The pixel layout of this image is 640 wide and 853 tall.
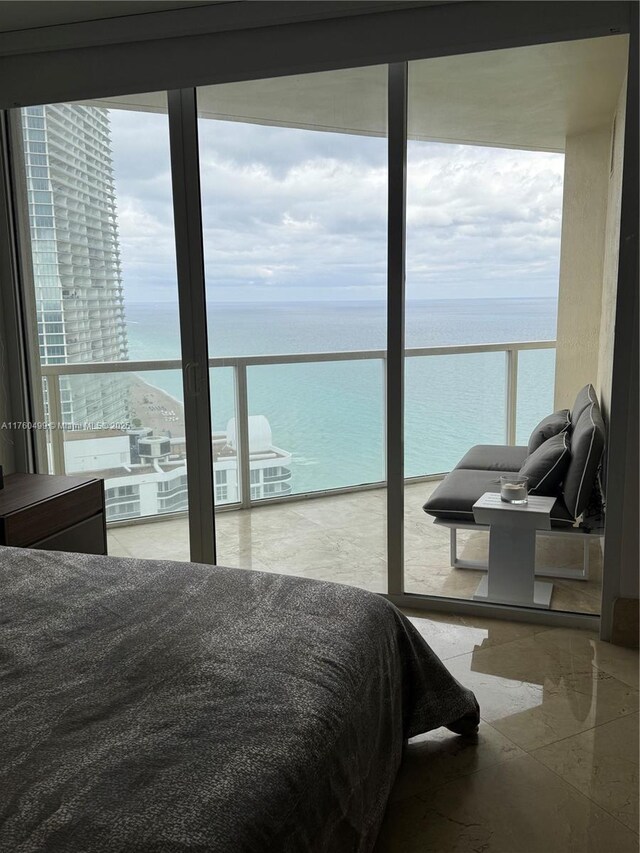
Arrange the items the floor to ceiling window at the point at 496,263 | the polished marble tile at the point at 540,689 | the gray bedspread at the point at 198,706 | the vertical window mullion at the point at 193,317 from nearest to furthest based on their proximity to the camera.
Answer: the gray bedspread at the point at 198,706 → the polished marble tile at the point at 540,689 → the floor to ceiling window at the point at 496,263 → the vertical window mullion at the point at 193,317

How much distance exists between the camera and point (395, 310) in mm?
2973

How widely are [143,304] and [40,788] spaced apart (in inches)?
97.1

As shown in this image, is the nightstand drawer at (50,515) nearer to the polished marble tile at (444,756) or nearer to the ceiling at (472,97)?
the polished marble tile at (444,756)

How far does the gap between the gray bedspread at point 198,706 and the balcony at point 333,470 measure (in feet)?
3.58

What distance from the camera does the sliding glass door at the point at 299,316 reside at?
3.00 m

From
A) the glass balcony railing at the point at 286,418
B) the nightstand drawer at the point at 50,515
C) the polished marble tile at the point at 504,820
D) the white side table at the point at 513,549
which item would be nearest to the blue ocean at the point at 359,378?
the glass balcony railing at the point at 286,418

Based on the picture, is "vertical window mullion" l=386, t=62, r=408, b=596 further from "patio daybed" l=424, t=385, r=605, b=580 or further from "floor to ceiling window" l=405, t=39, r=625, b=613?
"patio daybed" l=424, t=385, r=605, b=580

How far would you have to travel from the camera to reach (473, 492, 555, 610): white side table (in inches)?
116

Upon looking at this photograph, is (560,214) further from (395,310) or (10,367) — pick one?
(10,367)

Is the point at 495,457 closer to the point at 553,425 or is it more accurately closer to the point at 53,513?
the point at 553,425

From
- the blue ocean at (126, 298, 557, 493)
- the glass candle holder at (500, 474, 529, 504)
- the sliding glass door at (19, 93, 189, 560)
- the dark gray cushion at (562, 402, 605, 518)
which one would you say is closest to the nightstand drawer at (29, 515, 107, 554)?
the sliding glass door at (19, 93, 189, 560)

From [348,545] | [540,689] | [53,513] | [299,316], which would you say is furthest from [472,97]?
[53,513]

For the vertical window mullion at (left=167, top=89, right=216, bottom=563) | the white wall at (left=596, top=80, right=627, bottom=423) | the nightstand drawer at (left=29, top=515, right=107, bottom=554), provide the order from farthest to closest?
the vertical window mullion at (left=167, top=89, right=216, bottom=563)
the nightstand drawer at (left=29, top=515, right=107, bottom=554)
the white wall at (left=596, top=80, right=627, bottom=423)

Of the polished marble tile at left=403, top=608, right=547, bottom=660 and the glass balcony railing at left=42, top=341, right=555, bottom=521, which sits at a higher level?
the glass balcony railing at left=42, top=341, right=555, bottom=521
